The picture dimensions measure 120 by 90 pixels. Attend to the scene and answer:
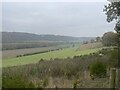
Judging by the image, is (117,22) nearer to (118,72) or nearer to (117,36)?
(117,36)

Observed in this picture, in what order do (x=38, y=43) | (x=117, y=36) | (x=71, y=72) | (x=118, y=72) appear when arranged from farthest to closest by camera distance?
1. (x=38, y=43)
2. (x=117, y=36)
3. (x=71, y=72)
4. (x=118, y=72)

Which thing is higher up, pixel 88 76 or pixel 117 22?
pixel 117 22

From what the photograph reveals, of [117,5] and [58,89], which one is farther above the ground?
[117,5]

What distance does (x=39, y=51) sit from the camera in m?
37.4

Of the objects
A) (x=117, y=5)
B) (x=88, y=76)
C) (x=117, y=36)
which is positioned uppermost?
(x=117, y=5)

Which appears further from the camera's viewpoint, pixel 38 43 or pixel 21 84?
pixel 38 43

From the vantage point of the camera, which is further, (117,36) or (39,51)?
(39,51)

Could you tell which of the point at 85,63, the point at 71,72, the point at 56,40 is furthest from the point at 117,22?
the point at 56,40

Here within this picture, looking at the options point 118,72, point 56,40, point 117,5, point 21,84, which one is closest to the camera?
point 21,84

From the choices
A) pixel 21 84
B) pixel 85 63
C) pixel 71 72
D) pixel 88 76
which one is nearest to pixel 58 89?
pixel 21 84

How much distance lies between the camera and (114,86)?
10062mm

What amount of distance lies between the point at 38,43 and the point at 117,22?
14.8 meters

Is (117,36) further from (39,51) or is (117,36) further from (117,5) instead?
(39,51)

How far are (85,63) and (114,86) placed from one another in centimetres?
1374
